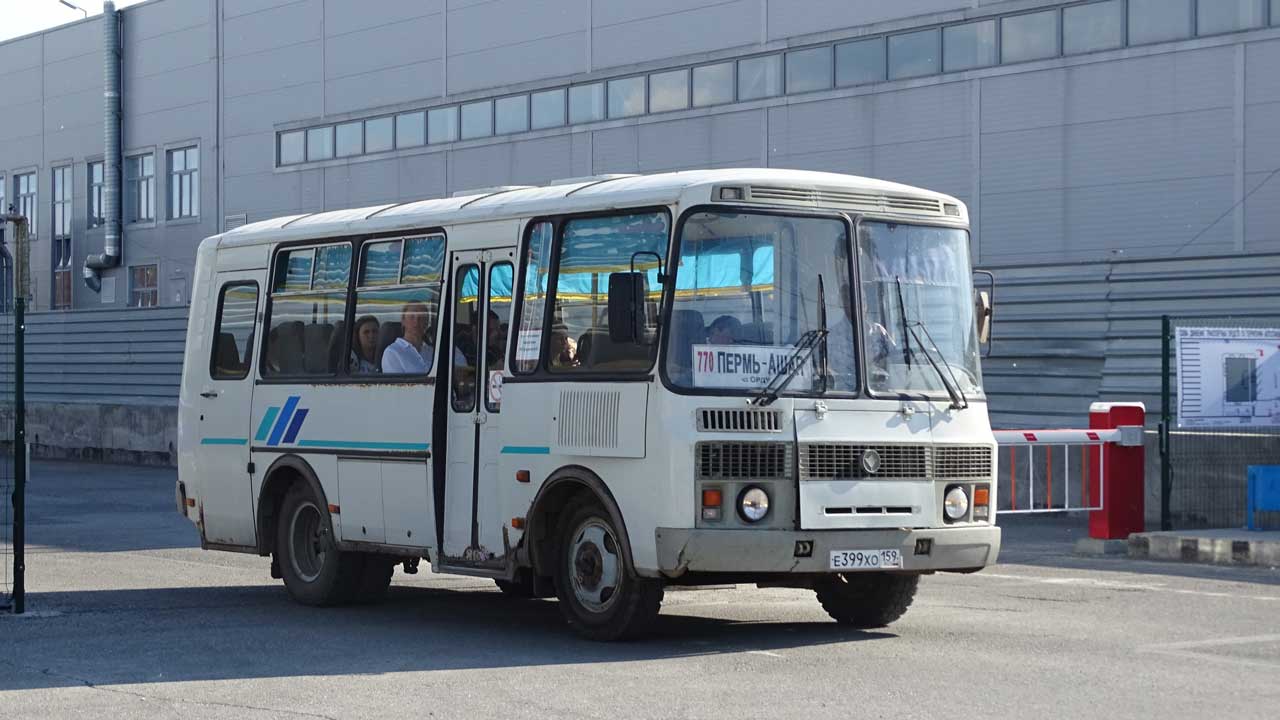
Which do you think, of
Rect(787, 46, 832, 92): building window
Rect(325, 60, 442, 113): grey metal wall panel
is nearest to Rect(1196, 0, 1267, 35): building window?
Rect(787, 46, 832, 92): building window

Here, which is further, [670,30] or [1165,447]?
[670,30]

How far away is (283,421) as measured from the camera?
14.4 meters

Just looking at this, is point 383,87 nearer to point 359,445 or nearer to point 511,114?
point 511,114

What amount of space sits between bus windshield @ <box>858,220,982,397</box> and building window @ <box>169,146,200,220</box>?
151ft

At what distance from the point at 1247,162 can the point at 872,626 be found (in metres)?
22.0

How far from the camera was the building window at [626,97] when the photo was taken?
4278cm

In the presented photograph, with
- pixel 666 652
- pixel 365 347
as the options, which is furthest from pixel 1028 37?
pixel 666 652

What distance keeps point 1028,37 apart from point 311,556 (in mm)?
23901

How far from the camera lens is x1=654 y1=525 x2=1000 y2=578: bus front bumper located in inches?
425

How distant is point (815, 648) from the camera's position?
1119 centimetres

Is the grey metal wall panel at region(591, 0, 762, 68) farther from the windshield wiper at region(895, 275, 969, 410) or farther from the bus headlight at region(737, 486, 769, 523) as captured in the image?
the bus headlight at region(737, 486, 769, 523)

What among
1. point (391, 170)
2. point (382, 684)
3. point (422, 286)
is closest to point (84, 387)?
point (391, 170)

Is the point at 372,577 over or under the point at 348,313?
under

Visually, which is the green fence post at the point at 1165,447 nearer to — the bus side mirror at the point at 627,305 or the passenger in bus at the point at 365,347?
the passenger in bus at the point at 365,347
